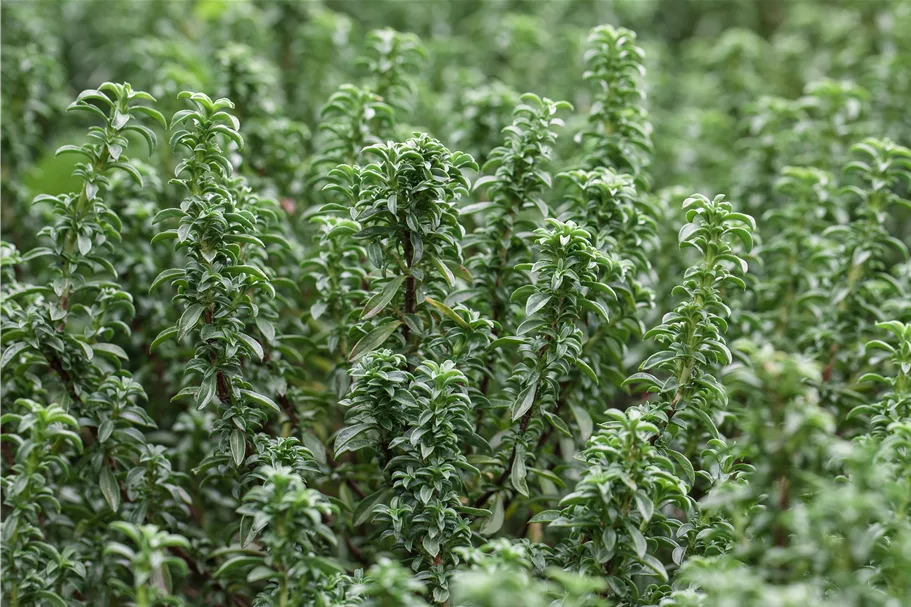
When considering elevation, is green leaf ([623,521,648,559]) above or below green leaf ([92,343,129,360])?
below

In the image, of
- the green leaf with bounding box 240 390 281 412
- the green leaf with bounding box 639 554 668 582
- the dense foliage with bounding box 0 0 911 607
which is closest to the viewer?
the dense foliage with bounding box 0 0 911 607

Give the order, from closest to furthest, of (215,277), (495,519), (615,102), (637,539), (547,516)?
(637,539) → (215,277) → (547,516) → (495,519) → (615,102)

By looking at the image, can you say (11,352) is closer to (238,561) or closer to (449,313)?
(238,561)

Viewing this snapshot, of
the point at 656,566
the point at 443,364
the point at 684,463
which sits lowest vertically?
the point at 656,566

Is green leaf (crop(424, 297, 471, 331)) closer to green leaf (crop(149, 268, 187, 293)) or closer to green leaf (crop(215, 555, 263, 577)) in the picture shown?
green leaf (crop(149, 268, 187, 293))

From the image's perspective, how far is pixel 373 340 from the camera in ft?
6.93

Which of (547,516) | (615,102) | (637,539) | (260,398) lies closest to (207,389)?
(260,398)

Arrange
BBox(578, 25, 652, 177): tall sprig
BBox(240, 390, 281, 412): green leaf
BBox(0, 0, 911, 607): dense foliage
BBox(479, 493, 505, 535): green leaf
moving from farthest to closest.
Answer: BBox(578, 25, 652, 177): tall sprig, BBox(479, 493, 505, 535): green leaf, BBox(240, 390, 281, 412): green leaf, BBox(0, 0, 911, 607): dense foliage

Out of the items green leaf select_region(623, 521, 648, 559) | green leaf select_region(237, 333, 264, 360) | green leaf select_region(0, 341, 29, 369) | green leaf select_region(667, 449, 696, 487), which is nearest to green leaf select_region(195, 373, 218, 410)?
green leaf select_region(237, 333, 264, 360)

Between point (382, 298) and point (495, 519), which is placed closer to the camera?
point (382, 298)

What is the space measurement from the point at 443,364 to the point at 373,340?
0.79 ft

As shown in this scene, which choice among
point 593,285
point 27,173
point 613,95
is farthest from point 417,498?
point 27,173

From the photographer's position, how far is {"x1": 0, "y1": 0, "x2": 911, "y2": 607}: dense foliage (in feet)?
5.71

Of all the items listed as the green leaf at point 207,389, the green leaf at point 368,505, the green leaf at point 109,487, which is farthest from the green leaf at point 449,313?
the green leaf at point 109,487
